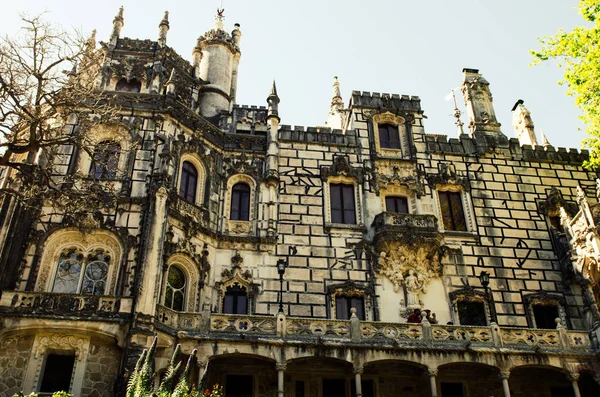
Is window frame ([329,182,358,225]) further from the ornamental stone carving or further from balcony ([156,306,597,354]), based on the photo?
balcony ([156,306,597,354])

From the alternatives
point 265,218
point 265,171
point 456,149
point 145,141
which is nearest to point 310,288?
point 265,218

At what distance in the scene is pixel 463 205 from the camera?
85.5 ft

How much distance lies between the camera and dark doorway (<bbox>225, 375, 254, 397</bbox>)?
64.6 feet

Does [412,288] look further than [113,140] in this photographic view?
Yes

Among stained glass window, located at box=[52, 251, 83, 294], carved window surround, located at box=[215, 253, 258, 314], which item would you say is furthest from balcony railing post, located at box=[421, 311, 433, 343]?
→ stained glass window, located at box=[52, 251, 83, 294]

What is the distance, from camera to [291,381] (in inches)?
785

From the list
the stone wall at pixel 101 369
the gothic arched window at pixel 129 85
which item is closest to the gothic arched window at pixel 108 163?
the gothic arched window at pixel 129 85

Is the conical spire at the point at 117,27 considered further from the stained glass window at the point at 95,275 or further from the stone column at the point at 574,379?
the stone column at the point at 574,379

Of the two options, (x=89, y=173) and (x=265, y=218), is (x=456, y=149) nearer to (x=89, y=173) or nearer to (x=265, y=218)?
(x=265, y=218)

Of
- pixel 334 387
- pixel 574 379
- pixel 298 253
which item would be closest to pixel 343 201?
pixel 298 253

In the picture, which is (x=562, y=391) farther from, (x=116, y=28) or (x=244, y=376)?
(x=116, y=28)

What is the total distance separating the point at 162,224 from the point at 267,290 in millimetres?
4780

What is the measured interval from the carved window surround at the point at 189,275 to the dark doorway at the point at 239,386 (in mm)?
2862

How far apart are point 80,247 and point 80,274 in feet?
3.21
